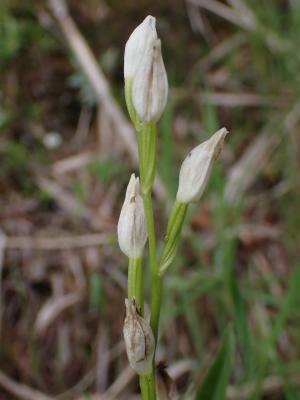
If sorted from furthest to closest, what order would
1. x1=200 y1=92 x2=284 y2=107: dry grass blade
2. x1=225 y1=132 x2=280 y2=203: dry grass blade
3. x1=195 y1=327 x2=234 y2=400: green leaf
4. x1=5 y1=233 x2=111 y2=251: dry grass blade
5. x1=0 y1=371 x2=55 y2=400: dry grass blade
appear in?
x1=200 y1=92 x2=284 y2=107: dry grass blade < x1=225 y1=132 x2=280 y2=203: dry grass blade < x1=5 y1=233 x2=111 y2=251: dry grass blade < x1=0 y1=371 x2=55 y2=400: dry grass blade < x1=195 y1=327 x2=234 y2=400: green leaf

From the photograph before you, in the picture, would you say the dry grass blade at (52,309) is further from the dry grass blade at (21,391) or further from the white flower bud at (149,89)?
the white flower bud at (149,89)

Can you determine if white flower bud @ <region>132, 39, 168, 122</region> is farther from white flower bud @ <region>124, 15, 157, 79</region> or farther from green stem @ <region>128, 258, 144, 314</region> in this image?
green stem @ <region>128, 258, 144, 314</region>

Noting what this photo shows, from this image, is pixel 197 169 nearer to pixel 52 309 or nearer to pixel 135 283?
pixel 135 283

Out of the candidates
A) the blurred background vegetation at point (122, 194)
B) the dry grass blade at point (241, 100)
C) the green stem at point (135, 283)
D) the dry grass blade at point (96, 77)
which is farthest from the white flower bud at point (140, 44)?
the dry grass blade at point (241, 100)

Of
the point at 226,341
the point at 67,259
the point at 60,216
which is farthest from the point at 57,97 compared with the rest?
the point at 226,341

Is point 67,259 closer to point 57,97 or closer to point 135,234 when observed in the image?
point 57,97

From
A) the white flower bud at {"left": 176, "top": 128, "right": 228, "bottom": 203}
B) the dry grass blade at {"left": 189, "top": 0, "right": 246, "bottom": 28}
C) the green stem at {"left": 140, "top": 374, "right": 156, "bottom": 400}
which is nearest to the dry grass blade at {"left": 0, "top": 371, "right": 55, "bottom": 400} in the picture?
the green stem at {"left": 140, "top": 374, "right": 156, "bottom": 400}

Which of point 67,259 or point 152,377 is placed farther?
point 67,259
